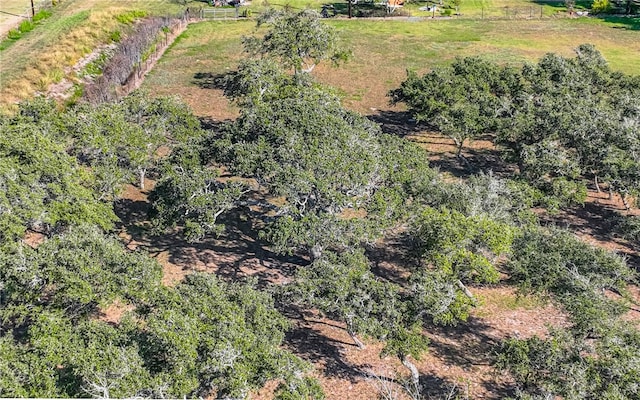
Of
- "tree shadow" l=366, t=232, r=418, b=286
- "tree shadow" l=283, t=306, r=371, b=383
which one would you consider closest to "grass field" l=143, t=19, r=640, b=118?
"tree shadow" l=366, t=232, r=418, b=286

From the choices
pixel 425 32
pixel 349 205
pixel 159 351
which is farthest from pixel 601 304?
pixel 425 32

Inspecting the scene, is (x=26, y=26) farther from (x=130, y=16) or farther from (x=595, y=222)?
(x=595, y=222)

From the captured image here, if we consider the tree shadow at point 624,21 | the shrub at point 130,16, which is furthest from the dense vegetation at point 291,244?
the tree shadow at point 624,21

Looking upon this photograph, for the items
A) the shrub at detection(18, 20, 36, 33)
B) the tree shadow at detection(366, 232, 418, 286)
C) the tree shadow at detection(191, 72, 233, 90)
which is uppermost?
the shrub at detection(18, 20, 36, 33)

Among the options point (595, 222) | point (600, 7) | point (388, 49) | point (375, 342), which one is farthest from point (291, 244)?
point (600, 7)

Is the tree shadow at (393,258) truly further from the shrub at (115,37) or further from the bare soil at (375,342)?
the shrub at (115,37)

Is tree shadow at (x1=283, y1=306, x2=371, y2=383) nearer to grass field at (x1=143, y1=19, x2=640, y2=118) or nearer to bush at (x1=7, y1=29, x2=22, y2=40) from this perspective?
grass field at (x1=143, y1=19, x2=640, y2=118)
